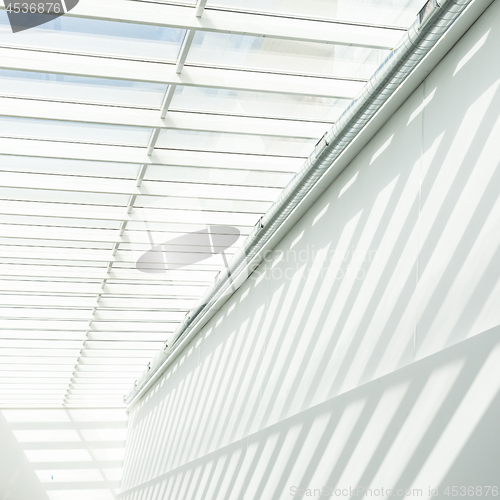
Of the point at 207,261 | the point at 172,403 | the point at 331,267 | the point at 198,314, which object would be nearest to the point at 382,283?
the point at 331,267

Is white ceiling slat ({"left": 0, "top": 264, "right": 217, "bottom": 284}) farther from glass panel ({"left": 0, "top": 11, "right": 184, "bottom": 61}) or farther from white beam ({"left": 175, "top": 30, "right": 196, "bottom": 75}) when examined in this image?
glass panel ({"left": 0, "top": 11, "right": 184, "bottom": 61})

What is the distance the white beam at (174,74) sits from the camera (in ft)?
31.9

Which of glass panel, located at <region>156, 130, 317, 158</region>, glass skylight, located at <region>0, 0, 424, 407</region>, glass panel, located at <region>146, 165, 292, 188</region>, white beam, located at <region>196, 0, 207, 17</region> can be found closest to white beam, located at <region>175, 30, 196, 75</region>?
glass skylight, located at <region>0, 0, 424, 407</region>

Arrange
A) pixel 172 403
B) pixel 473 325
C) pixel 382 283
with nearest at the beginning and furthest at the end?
pixel 473 325 → pixel 382 283 → pixel 172 403

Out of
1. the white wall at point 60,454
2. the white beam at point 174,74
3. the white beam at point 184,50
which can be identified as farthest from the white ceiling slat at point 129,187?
the white wall at point 60,454

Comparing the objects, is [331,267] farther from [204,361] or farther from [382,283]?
[204,361]

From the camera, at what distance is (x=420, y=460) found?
6734 mm

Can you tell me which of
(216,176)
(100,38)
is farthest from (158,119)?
(216,176)

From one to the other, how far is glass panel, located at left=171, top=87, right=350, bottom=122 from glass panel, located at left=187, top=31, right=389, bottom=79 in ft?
2.00

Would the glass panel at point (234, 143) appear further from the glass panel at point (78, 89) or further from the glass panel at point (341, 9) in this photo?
the glass panel at point (341, 9)

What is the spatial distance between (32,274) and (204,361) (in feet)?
18.5

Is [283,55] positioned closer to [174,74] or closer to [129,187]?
[174,74]

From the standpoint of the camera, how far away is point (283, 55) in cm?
989

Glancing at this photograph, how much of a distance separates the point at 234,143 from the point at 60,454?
2673 cm
